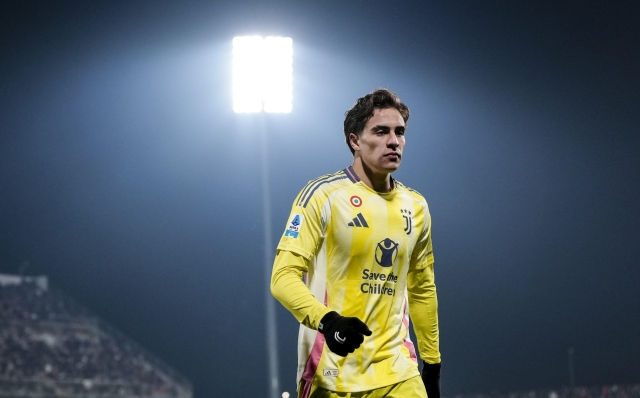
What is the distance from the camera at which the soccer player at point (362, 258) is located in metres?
2.20

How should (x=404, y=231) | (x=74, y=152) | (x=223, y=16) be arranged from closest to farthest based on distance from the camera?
(x=404, y=231) < (x=223, y=16) < (x=74, y=152)

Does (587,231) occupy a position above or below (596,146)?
below

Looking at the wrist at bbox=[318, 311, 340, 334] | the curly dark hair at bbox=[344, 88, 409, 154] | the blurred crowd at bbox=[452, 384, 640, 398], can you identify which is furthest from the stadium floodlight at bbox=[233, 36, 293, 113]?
the wrist at bbox=[318, 311, 340, 334]

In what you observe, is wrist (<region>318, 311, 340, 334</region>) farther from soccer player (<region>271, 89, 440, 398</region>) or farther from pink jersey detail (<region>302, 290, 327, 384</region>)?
pink jersey detail (<region>302, 290, 327, 384</region>)

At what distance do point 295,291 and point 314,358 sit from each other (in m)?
0.33

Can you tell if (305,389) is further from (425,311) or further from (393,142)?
(393,142)

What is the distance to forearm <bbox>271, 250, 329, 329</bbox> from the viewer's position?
1975 millimetres

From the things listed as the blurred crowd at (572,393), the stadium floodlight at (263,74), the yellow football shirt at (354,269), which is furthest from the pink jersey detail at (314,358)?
the blurred crowd at (572,393)

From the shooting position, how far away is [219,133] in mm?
9594

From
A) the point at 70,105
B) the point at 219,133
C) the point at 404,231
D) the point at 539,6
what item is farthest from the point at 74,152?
the point at 404,231

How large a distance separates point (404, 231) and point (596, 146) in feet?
27.9

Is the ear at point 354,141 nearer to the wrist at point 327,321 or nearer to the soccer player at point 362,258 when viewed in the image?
the soccer player at point 362,258

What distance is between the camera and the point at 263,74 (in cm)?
859

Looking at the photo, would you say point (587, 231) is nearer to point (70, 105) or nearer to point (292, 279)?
point (70, 105)
